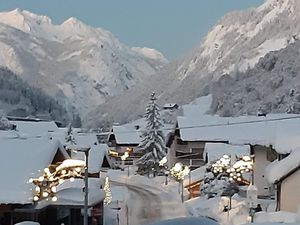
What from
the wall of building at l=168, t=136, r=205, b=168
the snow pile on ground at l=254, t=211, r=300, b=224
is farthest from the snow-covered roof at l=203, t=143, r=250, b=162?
the snow pile on ground at l=254, t=211, r=300, b=224

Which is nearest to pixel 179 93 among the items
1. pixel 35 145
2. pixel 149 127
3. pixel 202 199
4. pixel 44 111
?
pixel 44 111

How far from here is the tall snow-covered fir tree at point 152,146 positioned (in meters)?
59.5

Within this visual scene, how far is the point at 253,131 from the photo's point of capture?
4347 cm

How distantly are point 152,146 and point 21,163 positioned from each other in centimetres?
3930

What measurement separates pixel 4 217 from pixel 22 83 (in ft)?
496

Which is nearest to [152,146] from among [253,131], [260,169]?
[253,131]

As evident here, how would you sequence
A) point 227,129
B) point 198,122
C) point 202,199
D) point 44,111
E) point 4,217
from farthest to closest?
point 44,111 < point 198,122 < point 227,129 < point 202,199 < point 4,217

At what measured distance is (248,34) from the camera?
199500 mm

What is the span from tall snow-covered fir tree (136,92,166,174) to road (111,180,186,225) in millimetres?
12049

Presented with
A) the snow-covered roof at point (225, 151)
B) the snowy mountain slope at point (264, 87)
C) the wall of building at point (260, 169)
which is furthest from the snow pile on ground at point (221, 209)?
the snowy mountain slope at point (264, 87)

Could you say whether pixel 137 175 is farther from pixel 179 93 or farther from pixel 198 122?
pixel 179 93

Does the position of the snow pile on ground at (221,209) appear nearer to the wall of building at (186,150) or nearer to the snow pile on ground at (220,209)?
the snow pile on ground at (220,209)

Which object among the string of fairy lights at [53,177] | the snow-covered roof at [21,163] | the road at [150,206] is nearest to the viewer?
the string of fairy lights at [53,177]

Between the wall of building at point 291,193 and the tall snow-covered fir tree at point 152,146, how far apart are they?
37484mm
